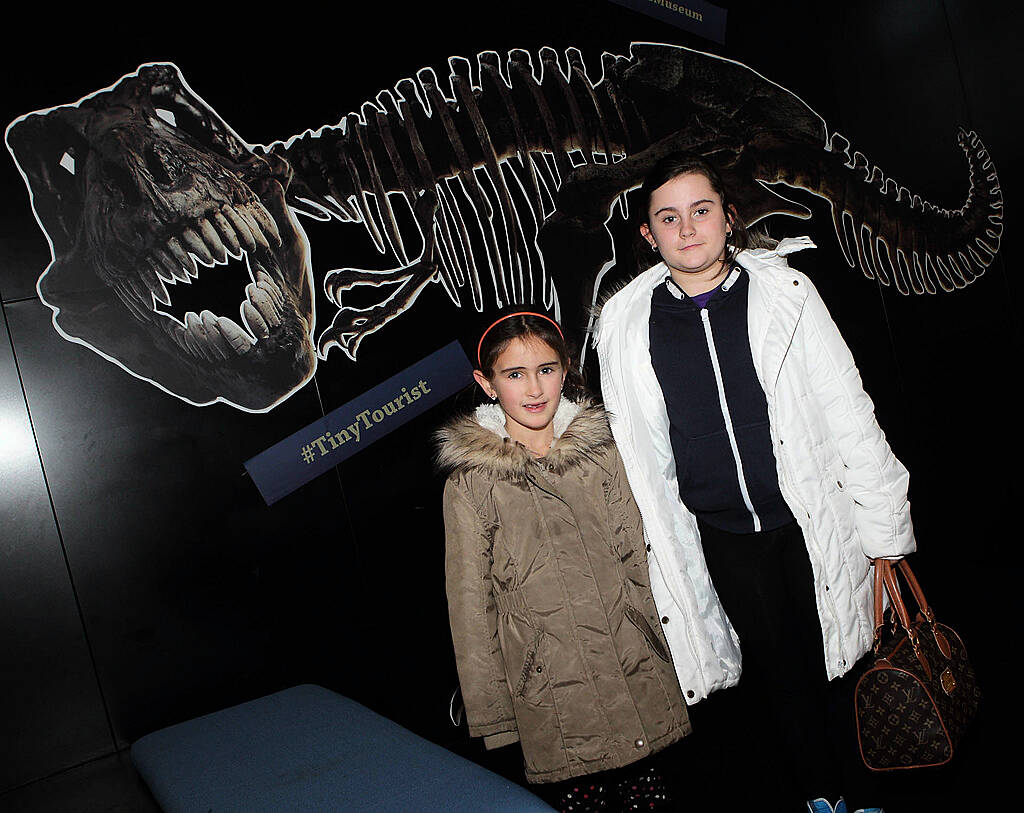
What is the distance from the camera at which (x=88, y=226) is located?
253 centimetres

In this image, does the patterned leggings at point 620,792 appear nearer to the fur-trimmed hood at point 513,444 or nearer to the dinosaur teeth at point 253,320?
the fur-trimmed hood at point 513,444

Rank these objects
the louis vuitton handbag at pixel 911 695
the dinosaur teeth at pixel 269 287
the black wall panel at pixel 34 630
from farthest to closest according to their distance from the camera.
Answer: the dinosaur teeth at pixel 269 287 → the black wall panel at pixel 34 630 → the louis vuitton handbag at pixel 911 695

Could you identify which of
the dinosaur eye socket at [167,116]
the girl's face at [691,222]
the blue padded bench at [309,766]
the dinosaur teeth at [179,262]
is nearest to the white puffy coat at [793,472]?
the girl's face at [691,222]

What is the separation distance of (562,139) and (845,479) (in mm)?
1811

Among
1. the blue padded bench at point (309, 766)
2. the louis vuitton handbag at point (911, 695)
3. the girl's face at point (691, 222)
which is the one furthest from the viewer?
the girl's face at point (691, 222)

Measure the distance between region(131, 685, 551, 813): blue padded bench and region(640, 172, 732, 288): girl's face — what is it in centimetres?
120

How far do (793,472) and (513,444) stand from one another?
652mm

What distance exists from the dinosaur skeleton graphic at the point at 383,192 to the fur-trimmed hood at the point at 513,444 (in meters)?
0.81

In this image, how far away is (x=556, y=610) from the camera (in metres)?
2.04

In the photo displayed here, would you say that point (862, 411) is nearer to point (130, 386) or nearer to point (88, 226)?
point (130, 386)

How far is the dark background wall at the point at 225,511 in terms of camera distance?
8.04 feet

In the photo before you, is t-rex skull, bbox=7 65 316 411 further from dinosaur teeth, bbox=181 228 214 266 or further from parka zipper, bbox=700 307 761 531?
parka zipper, bbox=700 307 761 531

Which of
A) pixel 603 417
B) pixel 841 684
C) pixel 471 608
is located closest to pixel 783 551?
pixel 603 417

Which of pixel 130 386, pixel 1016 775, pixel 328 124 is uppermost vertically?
pixel 328 124
